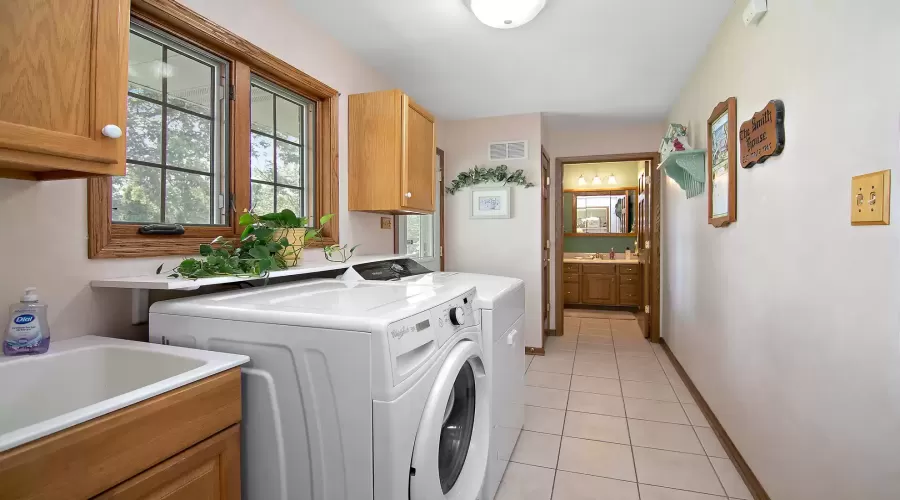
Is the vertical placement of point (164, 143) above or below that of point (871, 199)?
above

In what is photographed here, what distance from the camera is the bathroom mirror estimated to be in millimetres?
6211

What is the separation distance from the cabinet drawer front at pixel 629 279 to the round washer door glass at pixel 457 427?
4.85m

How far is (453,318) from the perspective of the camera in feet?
4.41

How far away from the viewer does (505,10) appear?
6.39 ft

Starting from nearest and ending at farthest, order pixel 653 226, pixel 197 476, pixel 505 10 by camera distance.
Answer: pixel 197 476 → pixel 505 10 → pixel 653 226

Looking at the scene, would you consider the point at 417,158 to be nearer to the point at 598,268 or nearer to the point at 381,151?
the point at 381,151

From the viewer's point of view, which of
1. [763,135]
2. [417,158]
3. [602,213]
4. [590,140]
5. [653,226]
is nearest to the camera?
[763,135]

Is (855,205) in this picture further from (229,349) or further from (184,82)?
(184,82)

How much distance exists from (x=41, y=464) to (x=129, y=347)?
0.53 metres

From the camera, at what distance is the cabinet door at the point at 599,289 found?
5.88 metres

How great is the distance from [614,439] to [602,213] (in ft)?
15.0

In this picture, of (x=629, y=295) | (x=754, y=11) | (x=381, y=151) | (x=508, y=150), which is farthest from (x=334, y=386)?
(x=629, y=295)

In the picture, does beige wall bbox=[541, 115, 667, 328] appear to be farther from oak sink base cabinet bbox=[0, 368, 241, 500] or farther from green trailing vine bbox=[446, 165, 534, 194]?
oak sink base cabinet bbox=[0, 368, 241, 500]

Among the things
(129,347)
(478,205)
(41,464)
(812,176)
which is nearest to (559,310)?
(478,205)
